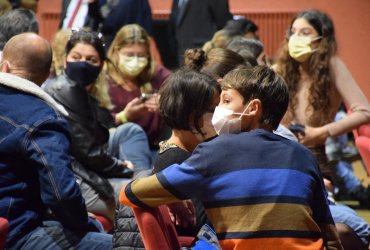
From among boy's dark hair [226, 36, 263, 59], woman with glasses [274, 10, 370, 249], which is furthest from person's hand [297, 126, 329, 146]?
boy's dark hair [226, 36, 263, 59]

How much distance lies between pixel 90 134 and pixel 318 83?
133 cm

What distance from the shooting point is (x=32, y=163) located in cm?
336

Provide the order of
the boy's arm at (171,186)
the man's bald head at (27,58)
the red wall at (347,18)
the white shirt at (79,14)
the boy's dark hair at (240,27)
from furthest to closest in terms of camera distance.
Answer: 1. the red wall at (347,18)
2. the white shirt at (79,14)
3. the boy's dark hair at (240,27)
4. the man's bald head at (27,58)
5. the boy's arm at (171,186)

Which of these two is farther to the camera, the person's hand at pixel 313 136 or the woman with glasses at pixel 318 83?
the woman with glasses at pixel 318 83

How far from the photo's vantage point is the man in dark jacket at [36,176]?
331 centimetres

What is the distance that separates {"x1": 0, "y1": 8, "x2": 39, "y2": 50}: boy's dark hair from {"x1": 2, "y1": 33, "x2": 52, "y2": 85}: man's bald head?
120cm

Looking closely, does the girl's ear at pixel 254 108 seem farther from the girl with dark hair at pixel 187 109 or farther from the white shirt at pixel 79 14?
the white shirt at pixel 79 14

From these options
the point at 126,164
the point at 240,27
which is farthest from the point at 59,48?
the point at 240,27

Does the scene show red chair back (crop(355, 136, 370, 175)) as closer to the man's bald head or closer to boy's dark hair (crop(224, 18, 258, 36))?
the man's bald head

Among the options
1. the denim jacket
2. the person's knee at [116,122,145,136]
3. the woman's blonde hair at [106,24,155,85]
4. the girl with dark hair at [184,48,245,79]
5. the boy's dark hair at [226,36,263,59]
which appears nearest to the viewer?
the denim jacket

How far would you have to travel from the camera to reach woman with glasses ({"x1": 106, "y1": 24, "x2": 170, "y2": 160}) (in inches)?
233

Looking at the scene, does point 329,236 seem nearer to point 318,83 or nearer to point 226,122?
point 226,122

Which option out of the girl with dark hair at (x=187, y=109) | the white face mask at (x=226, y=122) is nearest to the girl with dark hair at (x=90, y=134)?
the girl with dark hair at (x=187, y=109)

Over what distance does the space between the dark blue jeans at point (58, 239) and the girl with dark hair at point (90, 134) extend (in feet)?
3.40
